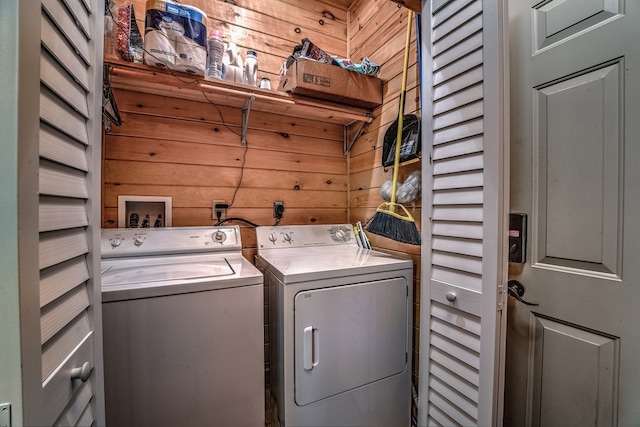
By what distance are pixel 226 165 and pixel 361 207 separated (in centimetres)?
109

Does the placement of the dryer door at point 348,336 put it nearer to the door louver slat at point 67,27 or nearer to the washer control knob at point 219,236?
the washer control knob at point 219,236

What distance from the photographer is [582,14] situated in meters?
0.91

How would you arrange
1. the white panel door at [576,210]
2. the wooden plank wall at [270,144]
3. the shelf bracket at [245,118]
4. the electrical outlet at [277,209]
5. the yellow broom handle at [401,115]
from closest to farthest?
the white panel door at [576,210]
the yellow broom handle at [401,115]
the wooden plank wall at [270,144]
the shelf bracket at [245,118]
the electrical outlet at [277,209]

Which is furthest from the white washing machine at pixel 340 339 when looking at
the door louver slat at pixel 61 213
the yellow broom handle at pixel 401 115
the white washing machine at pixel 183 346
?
the door louver slat at pixel 61 213

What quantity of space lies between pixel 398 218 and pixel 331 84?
0.98m

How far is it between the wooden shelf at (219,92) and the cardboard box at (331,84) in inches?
2.3

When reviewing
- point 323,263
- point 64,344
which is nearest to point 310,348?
point 323,263

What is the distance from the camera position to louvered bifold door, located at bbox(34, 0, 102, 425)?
21.0 inches

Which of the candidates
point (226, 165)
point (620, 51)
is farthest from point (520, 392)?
point (226, 165)

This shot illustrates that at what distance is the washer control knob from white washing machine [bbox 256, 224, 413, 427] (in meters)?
0.33

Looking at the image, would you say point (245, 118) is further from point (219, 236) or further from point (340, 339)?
point (340, 339)

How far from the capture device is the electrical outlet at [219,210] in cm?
182

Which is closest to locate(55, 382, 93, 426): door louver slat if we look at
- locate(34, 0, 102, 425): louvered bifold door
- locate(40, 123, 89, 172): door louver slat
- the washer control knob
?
locate(34, 0, 102, 425): louvered bifold door

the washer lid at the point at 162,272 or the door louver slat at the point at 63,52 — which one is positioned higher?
the door louver slat at the point at 63,52
